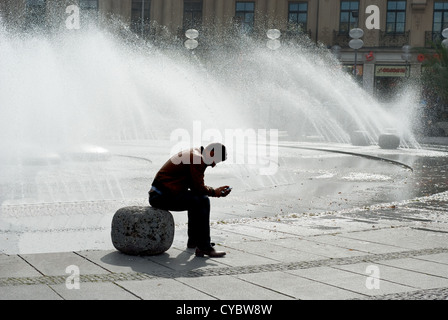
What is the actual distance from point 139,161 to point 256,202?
921cm

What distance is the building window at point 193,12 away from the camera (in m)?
57.6

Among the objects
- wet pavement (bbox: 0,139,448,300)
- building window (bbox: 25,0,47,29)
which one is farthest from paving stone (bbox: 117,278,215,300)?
building window (bbox: 25,0,47,29)

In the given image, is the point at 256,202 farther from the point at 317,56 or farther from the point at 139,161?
the point at 317,56

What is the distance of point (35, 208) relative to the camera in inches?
442

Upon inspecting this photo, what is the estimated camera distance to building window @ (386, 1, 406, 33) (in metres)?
54.6

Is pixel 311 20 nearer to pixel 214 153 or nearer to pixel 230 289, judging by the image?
pixel 214 153

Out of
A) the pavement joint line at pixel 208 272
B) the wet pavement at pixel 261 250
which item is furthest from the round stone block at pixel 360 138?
the pavement joint line at pixel 208 272

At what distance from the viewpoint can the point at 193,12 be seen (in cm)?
5797

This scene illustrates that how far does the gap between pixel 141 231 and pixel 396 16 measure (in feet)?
167

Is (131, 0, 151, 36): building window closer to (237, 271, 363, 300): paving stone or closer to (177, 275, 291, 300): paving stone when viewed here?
(237, 271, 363, 300): paving stone

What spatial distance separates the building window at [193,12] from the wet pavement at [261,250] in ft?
144

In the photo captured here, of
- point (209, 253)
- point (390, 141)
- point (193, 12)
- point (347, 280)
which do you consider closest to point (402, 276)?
point (347, 280)

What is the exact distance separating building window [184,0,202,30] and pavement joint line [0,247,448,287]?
51.4 m

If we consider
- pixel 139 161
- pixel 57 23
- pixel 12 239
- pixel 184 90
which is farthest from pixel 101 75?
pixel 12 239
